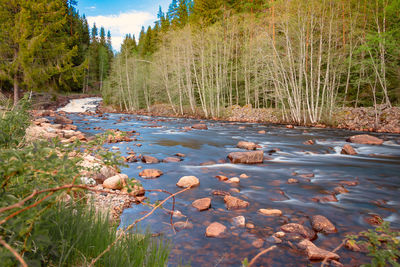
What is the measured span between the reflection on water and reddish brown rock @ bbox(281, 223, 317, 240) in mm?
97

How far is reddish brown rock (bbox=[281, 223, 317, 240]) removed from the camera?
117 inches

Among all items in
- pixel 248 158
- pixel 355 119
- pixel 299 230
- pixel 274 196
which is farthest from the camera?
pixel 355 119

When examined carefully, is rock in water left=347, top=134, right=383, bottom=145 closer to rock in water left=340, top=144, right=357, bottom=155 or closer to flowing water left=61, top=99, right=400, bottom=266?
flowing water left=61, top=99, right=400, bottom=266

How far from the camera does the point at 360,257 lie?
102 inches

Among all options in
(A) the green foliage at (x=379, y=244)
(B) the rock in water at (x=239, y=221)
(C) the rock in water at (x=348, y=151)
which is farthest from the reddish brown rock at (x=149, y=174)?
(C) the rock in water at (x=348, y=151)

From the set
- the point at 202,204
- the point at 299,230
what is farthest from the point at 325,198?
the point at 202,204

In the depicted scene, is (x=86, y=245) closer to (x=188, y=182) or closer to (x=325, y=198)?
(x=188, y=182)

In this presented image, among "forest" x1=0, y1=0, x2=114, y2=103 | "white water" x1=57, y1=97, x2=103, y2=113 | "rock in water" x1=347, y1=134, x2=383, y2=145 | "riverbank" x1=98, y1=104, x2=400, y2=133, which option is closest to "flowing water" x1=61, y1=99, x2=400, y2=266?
"rock in water" x1=347, y1=134, x2=383, y2=145

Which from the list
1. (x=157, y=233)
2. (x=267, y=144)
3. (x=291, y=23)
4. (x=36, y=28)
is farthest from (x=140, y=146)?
(x=36, y=28)

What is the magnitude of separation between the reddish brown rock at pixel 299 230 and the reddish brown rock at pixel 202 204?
1.13m

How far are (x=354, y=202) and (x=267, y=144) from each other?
563cm

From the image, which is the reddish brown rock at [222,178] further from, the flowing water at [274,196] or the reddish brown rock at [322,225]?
the reddish brown rock at [322,225]

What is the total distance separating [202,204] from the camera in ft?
12.3

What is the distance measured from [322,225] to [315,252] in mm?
709
